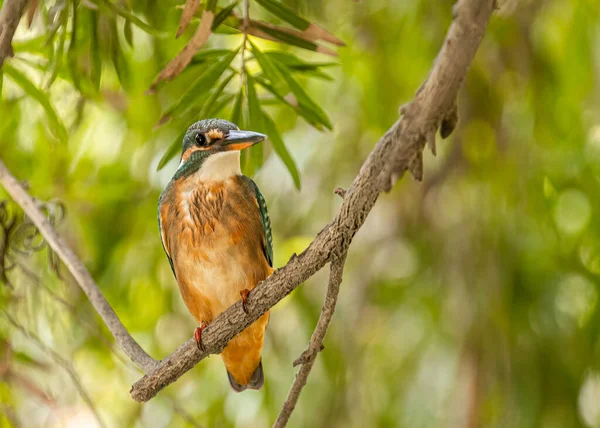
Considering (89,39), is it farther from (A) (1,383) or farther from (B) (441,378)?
(B) (441,378)

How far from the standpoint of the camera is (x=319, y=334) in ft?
6.02

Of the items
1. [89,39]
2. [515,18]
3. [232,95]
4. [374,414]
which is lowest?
[374,414]

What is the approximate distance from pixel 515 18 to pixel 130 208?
2114mm

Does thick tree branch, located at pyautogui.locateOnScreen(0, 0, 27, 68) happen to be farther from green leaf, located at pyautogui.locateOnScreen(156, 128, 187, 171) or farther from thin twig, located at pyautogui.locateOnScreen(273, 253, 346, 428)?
thin twig, located at pyautogui.locateOnScreen(273, 253, 346, 428)

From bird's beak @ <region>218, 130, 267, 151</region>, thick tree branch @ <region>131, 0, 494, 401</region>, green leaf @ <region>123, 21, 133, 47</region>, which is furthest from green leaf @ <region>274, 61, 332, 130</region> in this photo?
thick tree branch @ <region>131, 0, 494, 401</region>

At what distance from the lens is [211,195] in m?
2.44

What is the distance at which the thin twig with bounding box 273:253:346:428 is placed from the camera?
1.72 metres

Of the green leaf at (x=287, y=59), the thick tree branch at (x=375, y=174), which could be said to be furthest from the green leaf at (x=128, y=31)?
the thick tree branch at (x=375, y=174)

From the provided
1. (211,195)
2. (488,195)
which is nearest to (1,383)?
(211,195)

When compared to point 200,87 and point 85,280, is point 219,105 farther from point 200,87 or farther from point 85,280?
point 85,280

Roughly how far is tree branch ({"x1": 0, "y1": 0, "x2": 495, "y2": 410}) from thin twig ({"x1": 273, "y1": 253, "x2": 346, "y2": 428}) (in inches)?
1.2

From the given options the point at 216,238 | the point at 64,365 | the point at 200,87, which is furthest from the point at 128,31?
the point at 64,365

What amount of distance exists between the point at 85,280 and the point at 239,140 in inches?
23.1

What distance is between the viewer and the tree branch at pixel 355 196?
4.06 ft
